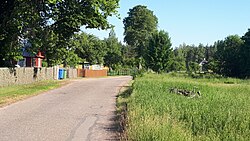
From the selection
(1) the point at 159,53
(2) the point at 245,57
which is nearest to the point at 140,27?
(1) the point at 159,53

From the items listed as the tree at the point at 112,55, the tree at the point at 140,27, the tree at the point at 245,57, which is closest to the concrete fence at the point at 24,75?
the tree at the point at 245,57

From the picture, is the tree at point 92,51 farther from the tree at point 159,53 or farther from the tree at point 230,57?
the tree at point 230,57

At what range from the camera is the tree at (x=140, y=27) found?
11506cm

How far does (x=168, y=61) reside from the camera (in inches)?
3435

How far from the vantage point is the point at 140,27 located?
116938mm

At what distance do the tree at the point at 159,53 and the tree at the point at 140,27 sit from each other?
26.0 metres

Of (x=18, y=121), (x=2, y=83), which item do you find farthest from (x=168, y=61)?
(x=18, y=121)

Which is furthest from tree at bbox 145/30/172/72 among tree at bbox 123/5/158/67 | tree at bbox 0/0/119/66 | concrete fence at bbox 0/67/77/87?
tree at bbox 0/0/119/66

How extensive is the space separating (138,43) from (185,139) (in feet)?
360

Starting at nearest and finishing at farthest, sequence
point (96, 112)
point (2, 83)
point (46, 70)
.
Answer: point (96, 112)
point (2, 83)
point (46, 70)

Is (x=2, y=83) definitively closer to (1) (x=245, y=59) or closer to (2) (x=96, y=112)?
(2) (x=96, y=112)

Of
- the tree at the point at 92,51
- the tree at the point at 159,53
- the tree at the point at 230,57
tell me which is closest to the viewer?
the tree at the point at 159,53

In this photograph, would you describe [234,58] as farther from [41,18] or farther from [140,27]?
[41,18]

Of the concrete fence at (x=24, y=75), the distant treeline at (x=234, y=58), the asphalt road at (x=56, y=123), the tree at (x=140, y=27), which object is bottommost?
the asphalt road at (x=56, y=123)
